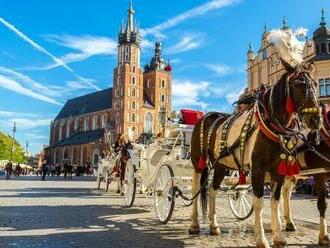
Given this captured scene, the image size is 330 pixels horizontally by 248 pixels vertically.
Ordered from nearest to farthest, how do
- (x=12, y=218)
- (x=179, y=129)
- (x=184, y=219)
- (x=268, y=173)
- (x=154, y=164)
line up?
(x=268, y=173) < (x=12, y=218) < (x=184, y=219) < (x=179, y=129) < (x=154, y=164)

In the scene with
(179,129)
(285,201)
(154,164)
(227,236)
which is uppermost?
(179,129)

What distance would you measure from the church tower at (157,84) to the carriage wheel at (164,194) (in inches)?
4009

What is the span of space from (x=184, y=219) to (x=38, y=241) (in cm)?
397

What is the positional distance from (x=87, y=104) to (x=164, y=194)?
390 feet

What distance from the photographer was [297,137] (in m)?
6.20

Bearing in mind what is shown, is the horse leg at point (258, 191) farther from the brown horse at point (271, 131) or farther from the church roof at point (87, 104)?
the church roof at point (87, 104)

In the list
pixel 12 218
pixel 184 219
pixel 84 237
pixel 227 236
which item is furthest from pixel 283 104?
pixel 12 218

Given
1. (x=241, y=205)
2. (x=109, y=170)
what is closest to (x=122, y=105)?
(x=109, y=170)

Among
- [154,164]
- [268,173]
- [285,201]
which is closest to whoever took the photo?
[268,173]

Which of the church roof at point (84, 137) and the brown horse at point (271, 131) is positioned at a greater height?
the church roof at point (84, 137)

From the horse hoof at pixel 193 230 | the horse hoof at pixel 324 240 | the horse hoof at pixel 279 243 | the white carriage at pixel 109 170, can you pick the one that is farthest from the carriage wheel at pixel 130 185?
the horse hoof at pixel 279 243

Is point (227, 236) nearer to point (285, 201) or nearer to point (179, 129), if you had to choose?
point (285, 201)

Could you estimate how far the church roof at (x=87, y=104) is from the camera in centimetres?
11816

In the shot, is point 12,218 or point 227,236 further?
point 12,218
